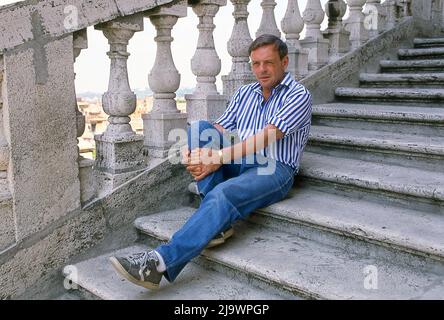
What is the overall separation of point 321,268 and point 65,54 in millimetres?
1797

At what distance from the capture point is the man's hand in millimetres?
2705

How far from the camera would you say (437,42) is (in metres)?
5.28

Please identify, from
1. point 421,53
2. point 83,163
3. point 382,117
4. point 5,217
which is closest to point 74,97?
point 83,163

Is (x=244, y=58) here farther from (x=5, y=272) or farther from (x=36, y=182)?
(x=5, y=272)

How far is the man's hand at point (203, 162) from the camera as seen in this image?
271cm

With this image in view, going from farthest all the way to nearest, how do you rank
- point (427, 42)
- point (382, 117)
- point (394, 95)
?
point (427, 42), point (394, 95), point (382, 117)

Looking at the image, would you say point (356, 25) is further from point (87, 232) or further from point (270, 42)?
point (87, 232)

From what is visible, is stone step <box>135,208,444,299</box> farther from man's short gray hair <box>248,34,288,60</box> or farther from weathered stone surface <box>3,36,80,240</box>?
man's short gray hair <box>248,34,288,60</box>

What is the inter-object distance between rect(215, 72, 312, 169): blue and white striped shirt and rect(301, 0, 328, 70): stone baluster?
54.3 inches

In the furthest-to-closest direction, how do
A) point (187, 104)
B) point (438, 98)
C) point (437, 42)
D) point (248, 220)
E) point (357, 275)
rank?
point (437, 42)
point (438, 98)
point (187, 104)
point (248, 220)
point (357, 275)

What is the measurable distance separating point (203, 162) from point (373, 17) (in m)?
3.04

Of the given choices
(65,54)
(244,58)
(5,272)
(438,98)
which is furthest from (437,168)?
(5,272)

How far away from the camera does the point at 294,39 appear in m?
4.02

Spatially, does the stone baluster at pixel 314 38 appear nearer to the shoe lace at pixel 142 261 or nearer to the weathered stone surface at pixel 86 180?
the weathered stone surface at pixel 86 180
